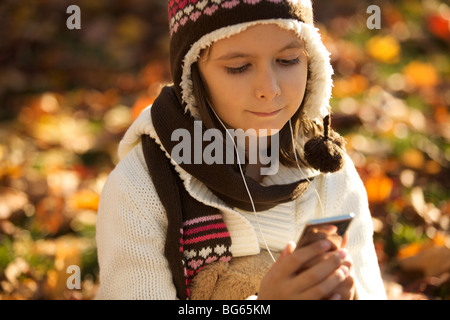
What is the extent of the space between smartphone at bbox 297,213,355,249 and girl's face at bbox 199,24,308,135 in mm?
429

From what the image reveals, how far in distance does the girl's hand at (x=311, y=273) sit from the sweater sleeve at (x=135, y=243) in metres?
0.45

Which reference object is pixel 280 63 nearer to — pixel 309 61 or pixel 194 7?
pixel 309 61

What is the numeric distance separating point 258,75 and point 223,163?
0.31m

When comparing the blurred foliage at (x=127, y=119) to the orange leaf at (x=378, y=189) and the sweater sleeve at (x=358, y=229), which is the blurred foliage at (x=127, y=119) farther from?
the sweater sleeve at (x=358, y=229)

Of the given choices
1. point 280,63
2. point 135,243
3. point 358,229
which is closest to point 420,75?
point 358,229

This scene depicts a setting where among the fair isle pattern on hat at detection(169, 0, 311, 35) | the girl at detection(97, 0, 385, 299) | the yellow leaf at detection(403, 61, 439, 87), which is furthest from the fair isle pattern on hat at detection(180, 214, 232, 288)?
the yellow leaf at detection(403, 61, 439, 87)

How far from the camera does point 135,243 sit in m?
1.89

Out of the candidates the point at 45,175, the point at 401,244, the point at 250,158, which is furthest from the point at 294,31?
the point at 45,175

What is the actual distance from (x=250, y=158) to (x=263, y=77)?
39cm

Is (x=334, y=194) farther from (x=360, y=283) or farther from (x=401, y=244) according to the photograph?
(x=401, y=244)

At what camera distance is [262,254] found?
2010 millimetres

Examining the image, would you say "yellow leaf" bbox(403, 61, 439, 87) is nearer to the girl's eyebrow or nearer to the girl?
the girl

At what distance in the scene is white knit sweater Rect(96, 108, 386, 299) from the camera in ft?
6.19

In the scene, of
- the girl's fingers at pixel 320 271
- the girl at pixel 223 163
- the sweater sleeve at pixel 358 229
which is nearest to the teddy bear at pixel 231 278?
the girl at pixel 223 163
